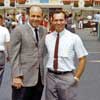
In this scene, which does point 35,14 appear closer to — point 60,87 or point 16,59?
point 16,59

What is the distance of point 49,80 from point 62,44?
456 millimetres

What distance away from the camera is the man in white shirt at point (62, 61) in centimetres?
541

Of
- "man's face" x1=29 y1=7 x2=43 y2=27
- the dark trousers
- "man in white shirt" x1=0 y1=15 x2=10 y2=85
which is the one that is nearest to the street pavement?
"man in white shirt" x1=0 y1=15 x2=10 y2=85

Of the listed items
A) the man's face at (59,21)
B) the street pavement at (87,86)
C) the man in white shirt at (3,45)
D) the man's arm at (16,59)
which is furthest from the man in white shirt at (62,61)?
the street pavement at (87,86)

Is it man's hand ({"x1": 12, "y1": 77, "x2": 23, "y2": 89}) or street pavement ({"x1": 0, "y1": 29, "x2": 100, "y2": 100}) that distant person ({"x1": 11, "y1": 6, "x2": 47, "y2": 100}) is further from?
street pavement ({"x1": 0, "y1": 29, "x2": 100, "y2": 100})

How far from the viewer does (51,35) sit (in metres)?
5.48

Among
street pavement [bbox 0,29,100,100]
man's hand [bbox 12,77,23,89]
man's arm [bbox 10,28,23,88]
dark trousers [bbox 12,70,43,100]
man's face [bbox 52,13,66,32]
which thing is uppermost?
man's face [bbox 52,13,66,32]

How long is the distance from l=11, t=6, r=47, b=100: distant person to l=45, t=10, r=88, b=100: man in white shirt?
126 mm

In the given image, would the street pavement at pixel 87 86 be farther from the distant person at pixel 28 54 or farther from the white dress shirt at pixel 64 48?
the white dress shirt at pixel 64 48

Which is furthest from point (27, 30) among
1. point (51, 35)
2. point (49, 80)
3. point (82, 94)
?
point (82, 94)

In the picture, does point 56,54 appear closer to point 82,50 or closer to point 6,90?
point 82,50

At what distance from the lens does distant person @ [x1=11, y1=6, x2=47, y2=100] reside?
5.47 m

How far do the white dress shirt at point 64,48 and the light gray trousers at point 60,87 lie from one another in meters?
0.10

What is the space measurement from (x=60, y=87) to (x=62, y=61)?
302 millimetres
